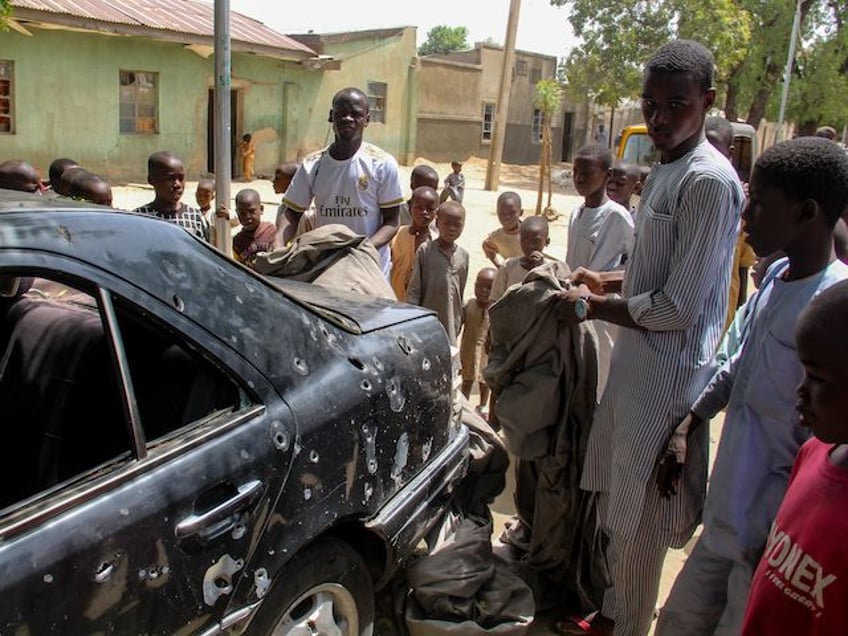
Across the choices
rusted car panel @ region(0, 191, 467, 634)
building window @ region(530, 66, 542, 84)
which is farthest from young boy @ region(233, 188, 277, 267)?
building window @ region(530, 66, 542, 84)

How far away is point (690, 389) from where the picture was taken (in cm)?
280

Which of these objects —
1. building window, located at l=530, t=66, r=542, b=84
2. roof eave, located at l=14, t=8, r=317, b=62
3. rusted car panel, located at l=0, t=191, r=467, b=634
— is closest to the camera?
rusted car panel, located at l=0, t=191, r=467, b=634

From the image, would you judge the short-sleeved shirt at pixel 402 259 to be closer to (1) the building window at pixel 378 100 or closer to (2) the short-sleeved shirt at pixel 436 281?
(2) the short-sleeved shirt at pixel 436 281

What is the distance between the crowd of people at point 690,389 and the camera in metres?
1.58

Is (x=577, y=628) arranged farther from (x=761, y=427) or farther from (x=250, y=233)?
(x=250, y=233)

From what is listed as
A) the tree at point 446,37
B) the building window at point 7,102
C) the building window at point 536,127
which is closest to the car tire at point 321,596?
the building window at point 7,102

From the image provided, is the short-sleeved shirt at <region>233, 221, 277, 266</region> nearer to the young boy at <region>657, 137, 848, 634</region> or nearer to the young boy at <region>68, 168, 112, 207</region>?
the young boy at <region>68, 168, 112, 207</region>

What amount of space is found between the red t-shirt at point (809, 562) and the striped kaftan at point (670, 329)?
1.10m

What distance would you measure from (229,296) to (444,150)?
28164 millimetres

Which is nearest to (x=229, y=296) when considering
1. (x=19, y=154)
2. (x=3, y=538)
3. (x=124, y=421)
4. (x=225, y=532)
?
(x=124, y=421)

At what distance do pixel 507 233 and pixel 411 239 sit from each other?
4.08 feet

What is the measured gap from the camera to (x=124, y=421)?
198 centimetres

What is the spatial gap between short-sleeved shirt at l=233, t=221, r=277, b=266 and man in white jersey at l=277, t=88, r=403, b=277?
1.47ft

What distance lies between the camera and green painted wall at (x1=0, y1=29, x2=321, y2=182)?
15.9 m
